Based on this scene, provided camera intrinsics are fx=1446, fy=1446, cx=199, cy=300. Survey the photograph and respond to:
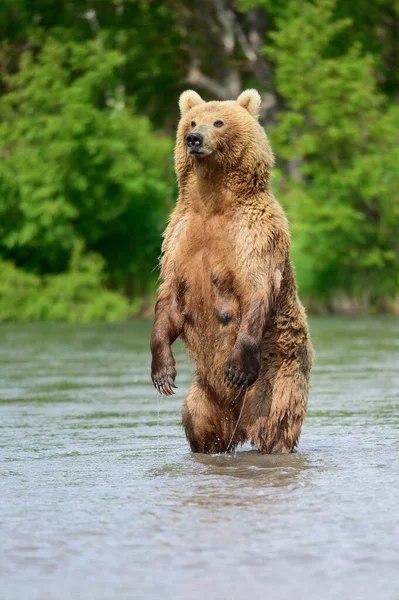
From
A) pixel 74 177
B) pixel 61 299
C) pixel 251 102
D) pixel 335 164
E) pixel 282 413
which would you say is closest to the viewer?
pixel 282 413

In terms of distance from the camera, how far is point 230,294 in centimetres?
686

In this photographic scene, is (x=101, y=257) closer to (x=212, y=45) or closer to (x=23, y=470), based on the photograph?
(x=212, y=45)

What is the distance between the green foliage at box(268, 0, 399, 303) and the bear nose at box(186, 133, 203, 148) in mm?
17839

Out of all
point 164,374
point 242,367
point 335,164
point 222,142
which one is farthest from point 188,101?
point 335,164

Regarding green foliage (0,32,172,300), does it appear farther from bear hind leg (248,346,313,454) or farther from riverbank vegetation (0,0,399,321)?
bear hind leg (248,346,313,454)

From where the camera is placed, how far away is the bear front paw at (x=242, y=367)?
657cm

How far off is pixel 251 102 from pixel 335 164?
20.1 metres

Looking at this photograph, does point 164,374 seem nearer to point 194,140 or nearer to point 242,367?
point 242,367

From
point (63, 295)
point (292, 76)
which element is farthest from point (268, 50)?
point (63, 295)

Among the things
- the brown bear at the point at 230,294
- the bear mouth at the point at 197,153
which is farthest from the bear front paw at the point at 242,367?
the bear mouth at the point at 197,153

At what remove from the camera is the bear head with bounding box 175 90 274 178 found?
6.85 m

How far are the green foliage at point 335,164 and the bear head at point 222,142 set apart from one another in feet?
57.6

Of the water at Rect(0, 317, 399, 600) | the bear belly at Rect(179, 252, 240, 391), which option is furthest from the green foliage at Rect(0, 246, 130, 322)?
the bear belly at Rect(179, 252, 240, 391)

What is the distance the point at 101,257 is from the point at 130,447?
19.6 metres
